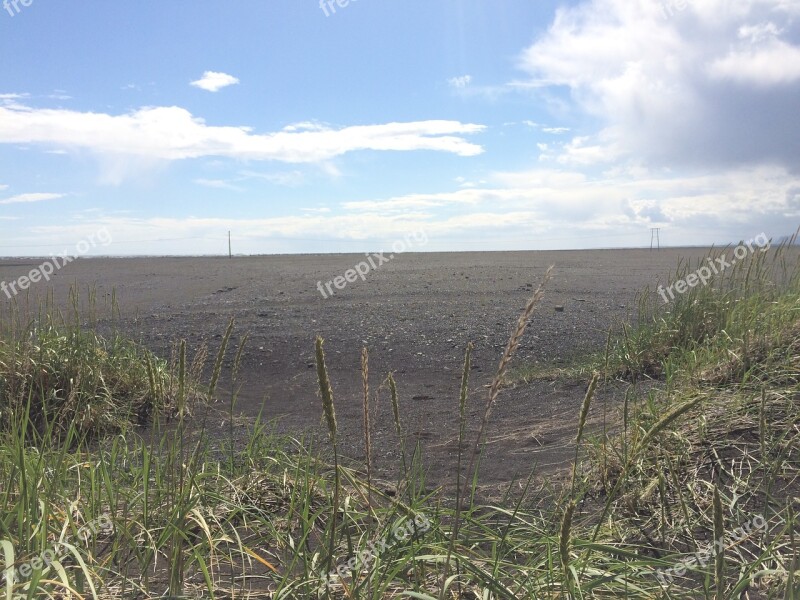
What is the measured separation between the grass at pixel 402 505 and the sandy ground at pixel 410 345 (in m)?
0.40

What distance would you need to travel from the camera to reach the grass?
2176mm

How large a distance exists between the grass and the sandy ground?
1.32 ft

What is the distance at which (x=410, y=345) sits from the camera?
1034 cm

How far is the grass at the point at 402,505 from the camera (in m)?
2.18

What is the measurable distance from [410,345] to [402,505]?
8.02m

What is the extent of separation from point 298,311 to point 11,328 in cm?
886
